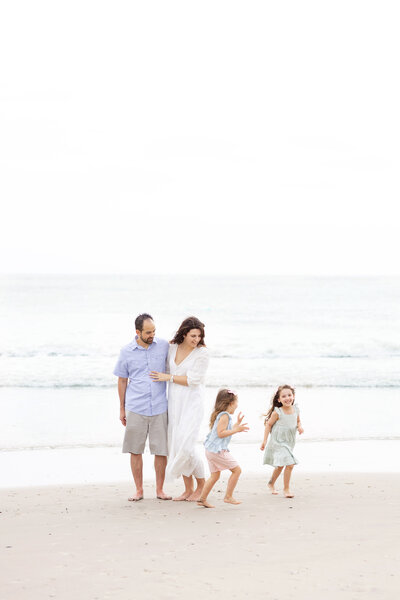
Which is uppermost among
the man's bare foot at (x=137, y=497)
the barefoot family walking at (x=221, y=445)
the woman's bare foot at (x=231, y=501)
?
the barefoot family walking at (x=221, y=445)

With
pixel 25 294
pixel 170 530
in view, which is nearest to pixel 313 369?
pixel 170 530

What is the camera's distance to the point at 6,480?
6.99 metres

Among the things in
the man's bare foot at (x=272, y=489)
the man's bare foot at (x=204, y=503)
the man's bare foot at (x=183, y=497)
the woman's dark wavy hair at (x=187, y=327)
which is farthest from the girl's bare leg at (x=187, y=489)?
the woman's dark wavy hair at (x=187, y=327)

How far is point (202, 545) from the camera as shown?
14.9 feet

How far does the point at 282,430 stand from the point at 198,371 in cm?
102

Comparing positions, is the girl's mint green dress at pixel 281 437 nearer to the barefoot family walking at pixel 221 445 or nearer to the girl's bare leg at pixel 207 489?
the barefoot family walking at pixel 221 445

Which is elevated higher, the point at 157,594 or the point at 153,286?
the point at 153,286

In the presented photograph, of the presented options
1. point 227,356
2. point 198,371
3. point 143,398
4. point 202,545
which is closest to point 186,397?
point 198,371

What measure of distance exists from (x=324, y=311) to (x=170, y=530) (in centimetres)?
4469

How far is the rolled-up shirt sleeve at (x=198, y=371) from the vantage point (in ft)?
18.4

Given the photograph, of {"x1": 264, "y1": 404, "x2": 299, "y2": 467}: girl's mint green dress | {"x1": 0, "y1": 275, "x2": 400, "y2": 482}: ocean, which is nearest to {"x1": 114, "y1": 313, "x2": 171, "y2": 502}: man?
{"x1": 264, "y1": 404, "x2": 299, "y2": 467}: girl's mint green dress

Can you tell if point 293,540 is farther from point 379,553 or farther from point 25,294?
point 25,294

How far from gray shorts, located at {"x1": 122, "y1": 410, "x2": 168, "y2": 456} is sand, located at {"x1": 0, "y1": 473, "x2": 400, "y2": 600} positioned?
449mm

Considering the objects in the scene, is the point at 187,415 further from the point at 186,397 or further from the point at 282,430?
the point at 282,430
